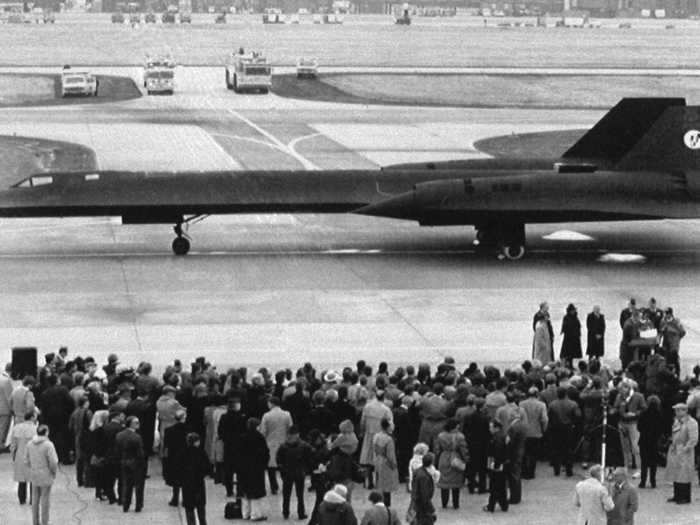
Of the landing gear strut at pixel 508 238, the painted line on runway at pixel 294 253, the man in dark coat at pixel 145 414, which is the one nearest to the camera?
the man in dark coat at pixel 145 414

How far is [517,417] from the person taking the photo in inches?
722

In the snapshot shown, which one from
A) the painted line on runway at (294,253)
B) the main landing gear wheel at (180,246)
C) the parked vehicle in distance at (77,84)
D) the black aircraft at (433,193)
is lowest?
the painted line on runway at (294,253)

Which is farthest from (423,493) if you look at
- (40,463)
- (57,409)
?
(57,409)

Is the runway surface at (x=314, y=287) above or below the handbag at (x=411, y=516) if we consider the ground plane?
below

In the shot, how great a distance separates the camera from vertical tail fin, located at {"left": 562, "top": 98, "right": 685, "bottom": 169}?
3681cm

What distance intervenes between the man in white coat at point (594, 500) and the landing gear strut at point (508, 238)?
19907mm

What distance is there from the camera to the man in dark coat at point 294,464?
1744 centimetres

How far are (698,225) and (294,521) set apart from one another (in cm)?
2541

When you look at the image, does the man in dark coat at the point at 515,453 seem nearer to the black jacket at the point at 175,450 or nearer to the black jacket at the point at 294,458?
the black jacket at the point at 294,458

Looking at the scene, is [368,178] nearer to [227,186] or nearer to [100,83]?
[227,186]

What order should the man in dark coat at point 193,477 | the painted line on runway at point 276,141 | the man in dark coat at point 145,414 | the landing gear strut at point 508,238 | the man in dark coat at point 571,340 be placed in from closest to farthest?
1. the man in dark coat at point 193,477
2. the man in dark coat at point 145,414
3. the man in dark coat at point 571,340
4. the landing gear strut at point 508,238
5. the painted line on runway at point 276,141

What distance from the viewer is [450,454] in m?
17.7

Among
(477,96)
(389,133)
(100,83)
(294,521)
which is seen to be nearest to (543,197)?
(294,521)

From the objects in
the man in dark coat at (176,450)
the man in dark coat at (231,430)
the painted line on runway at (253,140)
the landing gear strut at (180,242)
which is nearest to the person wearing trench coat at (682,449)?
the man in dark coat at (231,430)
